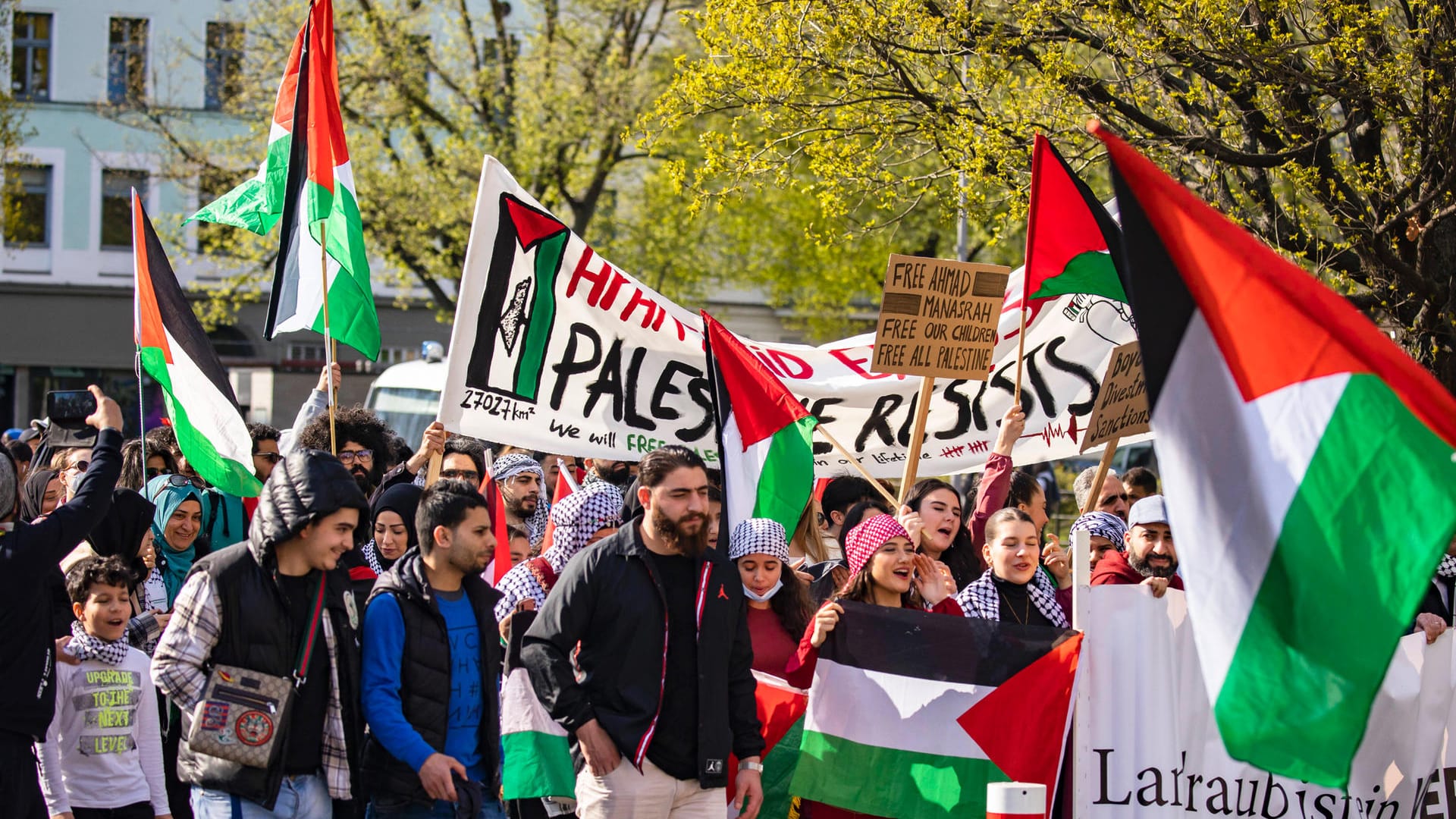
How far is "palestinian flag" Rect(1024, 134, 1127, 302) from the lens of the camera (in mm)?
7230

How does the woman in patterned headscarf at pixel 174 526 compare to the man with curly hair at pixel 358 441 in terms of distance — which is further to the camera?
the man with curly hair at pixel 358 441

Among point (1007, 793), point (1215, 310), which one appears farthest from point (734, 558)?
point (1215, 310)

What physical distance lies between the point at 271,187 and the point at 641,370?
2303 millimetres

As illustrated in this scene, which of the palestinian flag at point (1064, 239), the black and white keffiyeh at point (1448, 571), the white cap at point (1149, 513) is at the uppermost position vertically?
the palestinian flag at point (1064, 239)

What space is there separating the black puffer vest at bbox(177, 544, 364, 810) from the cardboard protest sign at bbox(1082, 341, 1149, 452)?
427cm

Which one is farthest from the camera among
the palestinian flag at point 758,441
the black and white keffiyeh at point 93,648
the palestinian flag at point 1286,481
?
the palestinian flag at point 758,441

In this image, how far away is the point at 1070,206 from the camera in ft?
24.2

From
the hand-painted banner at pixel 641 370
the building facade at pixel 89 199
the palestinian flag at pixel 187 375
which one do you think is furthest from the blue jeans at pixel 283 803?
the building facade at pixel 89 199

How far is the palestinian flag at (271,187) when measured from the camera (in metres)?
9.06

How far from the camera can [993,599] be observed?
6508mm

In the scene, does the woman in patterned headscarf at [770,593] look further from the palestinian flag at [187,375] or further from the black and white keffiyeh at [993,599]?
the palestinian flag at [187,375]

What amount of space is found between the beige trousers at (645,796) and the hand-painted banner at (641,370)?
121 inches

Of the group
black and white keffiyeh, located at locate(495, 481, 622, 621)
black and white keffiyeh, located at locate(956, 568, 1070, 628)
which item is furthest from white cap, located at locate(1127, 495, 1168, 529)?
black and white keffiyeh, located at locate(495, 481, 622, 621)

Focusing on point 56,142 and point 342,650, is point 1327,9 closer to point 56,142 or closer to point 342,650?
point 342,650
